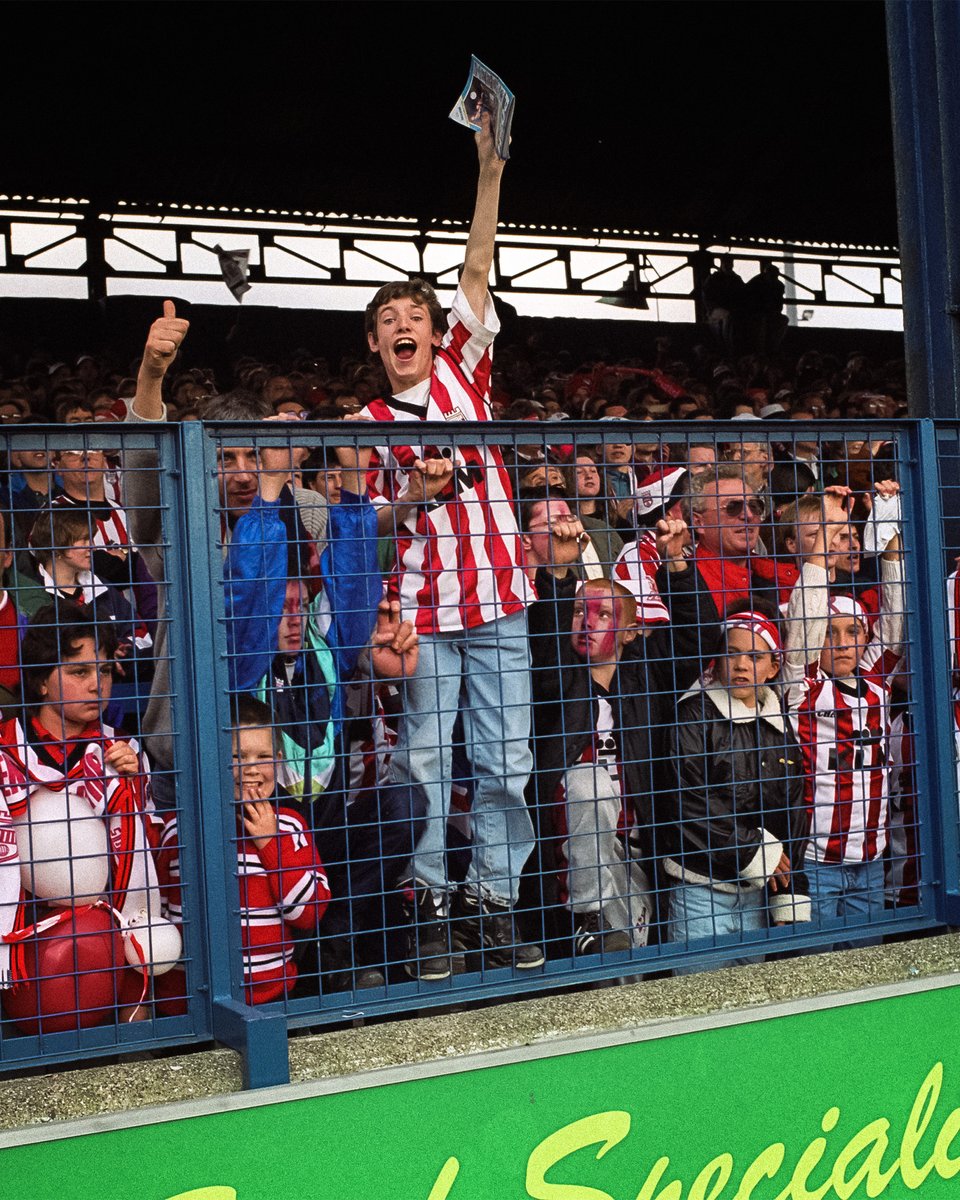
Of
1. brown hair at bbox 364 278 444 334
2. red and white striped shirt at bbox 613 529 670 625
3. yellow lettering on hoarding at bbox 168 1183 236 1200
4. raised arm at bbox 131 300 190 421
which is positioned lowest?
yellow lettering on hoarding at bbox 168 1183 236 1200

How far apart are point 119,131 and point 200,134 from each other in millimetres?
805

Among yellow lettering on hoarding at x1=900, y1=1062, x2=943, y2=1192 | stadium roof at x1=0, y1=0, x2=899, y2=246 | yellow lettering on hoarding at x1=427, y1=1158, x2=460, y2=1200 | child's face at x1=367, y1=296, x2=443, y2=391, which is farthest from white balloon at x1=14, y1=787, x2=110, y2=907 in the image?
stadium roof at x1=0, y1=0, x2=899, y2=246

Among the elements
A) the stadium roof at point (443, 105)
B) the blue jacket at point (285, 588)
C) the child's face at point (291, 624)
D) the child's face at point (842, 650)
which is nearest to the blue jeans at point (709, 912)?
the child's face at point (842, 650)

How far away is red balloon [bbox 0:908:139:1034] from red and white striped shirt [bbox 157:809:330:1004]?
0.16m

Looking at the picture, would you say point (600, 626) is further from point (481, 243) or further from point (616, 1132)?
point (616, 1132)

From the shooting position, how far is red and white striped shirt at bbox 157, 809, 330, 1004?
Answer: 3047 mm

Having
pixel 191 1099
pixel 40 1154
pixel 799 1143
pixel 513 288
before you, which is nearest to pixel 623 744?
pixel 799 1143

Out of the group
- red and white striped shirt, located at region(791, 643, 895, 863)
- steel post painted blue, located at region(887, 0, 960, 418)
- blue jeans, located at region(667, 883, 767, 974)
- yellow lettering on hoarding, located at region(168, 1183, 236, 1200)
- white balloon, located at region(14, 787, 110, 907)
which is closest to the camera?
yellow lettering on hoarding, located at region(168, 1183, 236, 1200)

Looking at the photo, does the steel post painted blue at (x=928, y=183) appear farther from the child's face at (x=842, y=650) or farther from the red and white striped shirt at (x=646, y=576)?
the red and white striped shirt at (x=646, y=576)

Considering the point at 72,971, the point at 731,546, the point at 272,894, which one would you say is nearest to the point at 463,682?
the point at 272,894

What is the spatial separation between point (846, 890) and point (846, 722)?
0.54 m

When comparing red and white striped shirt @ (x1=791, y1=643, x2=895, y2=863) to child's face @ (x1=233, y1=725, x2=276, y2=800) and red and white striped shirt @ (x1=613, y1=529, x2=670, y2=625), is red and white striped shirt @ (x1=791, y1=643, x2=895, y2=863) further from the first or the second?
child's face @ (x1=233, y1=725, x2=276, y2=800)

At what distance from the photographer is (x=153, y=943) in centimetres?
293

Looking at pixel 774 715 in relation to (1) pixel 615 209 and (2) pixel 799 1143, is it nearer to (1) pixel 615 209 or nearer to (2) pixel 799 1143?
(2) pixel 799 1143
